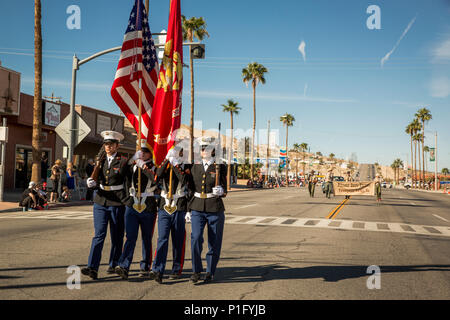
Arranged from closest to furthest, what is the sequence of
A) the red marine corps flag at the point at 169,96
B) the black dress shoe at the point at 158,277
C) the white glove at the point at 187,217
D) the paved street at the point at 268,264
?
the paved street at the point at 268,264
the black dress shoe at the point at 158,277
the white glove at the point at 187,217
the red marine corps flag at the point at 169,96

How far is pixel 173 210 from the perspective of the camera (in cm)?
616

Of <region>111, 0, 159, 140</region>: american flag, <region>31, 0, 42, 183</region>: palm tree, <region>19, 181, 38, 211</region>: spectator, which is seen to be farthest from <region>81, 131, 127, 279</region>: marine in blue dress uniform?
<region>31, 0, 42, 183</region>: palm tree

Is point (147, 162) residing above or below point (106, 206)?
above

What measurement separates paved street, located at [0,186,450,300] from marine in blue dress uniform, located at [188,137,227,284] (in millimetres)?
341

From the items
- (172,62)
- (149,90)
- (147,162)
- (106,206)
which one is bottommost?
(106,206)

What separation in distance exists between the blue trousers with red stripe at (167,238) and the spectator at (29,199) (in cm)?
1260

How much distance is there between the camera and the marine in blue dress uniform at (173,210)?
612cm

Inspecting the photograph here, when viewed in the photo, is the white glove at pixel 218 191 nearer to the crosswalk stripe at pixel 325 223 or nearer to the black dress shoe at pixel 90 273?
the black dress shoe at pixel 90 273

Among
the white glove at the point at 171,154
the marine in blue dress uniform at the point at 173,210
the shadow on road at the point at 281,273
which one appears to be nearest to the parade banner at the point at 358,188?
the shadow on road at the point at 281,273

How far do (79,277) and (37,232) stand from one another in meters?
5.36

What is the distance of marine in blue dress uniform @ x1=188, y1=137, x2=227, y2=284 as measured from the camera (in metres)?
6.15

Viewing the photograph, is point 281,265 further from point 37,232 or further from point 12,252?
point 37,232
